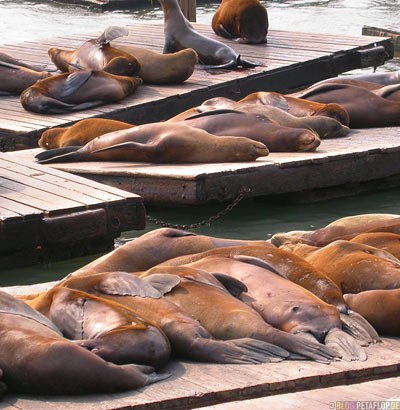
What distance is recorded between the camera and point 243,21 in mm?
13344

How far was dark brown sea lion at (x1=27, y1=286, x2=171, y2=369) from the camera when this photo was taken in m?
3.63

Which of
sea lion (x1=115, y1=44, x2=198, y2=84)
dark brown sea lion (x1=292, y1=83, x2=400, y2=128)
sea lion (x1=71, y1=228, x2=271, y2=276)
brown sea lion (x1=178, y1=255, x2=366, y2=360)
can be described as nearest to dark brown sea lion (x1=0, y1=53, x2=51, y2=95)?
sea lion (x1=115, y1=44, x2=198, y2=84)

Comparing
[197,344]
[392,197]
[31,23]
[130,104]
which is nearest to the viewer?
[197,344]

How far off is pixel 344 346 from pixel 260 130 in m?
4.44

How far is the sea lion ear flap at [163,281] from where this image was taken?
13.6ft

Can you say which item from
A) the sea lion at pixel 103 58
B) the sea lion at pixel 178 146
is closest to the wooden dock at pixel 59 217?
the sea lion at pixel 178 146

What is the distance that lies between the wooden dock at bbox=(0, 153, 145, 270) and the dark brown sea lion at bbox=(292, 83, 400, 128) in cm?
310

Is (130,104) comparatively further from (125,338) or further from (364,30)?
(364,30)

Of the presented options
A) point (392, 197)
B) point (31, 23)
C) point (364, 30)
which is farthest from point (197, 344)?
point (31, 23)

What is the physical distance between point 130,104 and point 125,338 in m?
6.73

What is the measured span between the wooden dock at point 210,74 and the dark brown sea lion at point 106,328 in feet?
17.9

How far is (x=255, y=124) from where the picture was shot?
827cm

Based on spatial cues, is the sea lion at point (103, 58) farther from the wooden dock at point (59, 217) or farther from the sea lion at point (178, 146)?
the wooden dock at point (59, 217)

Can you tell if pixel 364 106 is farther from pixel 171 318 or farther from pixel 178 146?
pixel 171 318
